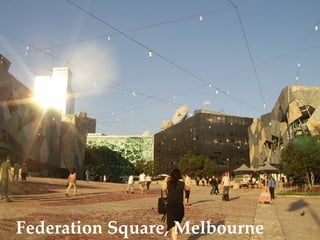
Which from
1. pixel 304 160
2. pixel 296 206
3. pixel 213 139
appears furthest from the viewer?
pixel 213 139

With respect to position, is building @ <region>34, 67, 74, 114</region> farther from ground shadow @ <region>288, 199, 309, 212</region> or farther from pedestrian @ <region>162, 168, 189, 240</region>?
pedestrian @ <region>162, 168, 189, 240</region>

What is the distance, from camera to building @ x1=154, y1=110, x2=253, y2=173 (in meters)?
112

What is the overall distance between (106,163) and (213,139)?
36.0 meters

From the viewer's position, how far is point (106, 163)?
416ft

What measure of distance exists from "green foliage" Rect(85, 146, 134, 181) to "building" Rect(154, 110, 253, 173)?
54.7 feet

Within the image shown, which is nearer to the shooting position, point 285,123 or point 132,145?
point 285,123

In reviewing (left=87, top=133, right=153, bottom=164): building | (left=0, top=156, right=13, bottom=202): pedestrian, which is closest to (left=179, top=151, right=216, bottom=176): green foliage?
(left=87, top=133, right=153, bottom=164): building

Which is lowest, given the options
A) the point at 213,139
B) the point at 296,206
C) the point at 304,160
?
the point at 296,206

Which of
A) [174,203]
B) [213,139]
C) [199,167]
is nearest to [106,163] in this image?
[213,139]

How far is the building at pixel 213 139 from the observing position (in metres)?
112

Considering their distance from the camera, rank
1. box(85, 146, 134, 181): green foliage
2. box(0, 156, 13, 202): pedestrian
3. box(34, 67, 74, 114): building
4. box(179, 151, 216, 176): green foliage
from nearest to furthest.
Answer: box(0, 156, 13, 202): pedestrian, box(179, 151, 216, 176): green foliage, box(34, 67, 74, 114): building, box(85, 146, 134, 181): green foliage

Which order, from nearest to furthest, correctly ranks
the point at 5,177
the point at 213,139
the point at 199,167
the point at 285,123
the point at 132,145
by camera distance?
1. the point at 5,177
2. the point at 285,123
3. the point at 199,167
4. the point at 213,139
5. the point at 132,145

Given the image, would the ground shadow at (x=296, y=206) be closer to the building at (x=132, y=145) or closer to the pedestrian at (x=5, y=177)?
the pedestrian at (x=5, y=177)

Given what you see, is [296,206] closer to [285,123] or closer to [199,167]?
[285,123]
